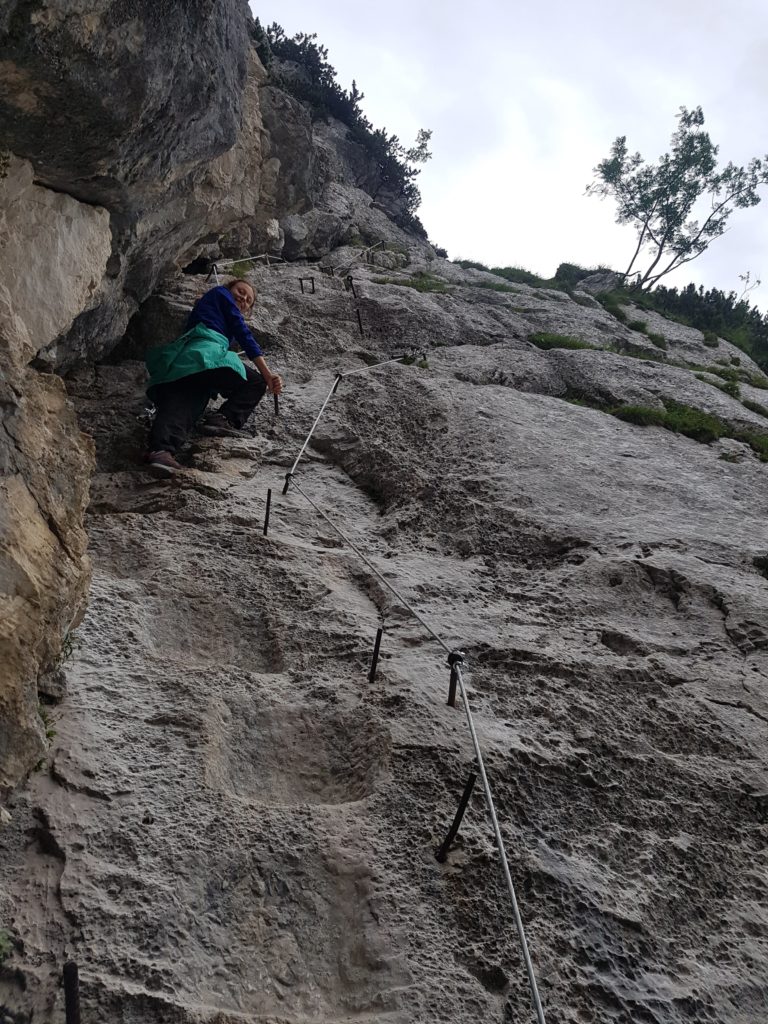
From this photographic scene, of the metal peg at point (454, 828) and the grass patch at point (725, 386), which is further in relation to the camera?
the grass patch at point (725, 386)

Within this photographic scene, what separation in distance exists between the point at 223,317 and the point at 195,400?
1.00m

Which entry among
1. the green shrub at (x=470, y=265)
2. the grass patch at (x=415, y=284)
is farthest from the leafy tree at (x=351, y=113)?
the grass patch at (x=415, y=284)

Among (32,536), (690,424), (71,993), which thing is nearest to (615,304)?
(690,424)

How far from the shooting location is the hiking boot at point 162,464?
249 inches

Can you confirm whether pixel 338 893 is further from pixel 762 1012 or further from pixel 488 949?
pixel 762 1012

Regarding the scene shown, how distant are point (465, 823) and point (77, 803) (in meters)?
1.73

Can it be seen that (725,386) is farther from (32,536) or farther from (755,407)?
(32,536)

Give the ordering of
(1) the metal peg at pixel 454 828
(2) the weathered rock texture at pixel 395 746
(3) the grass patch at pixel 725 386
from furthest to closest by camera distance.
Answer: (3) the grass patch at pixel 725 386 < (1) the metal peg at pixel 454 828 < (2) the weathered rock texture at pixel 395 746

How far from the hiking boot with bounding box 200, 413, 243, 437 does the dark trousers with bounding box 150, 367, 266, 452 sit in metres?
0.05

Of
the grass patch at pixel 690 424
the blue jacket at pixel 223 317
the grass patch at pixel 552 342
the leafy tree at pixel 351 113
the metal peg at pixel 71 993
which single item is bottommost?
the metal peg at pixel 71 993

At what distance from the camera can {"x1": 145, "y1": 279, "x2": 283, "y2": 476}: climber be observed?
6.78 m

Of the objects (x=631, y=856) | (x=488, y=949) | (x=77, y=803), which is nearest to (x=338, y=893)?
(x=488, y=949)

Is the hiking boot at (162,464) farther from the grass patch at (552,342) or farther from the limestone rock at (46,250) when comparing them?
the grass patch at (552,342)

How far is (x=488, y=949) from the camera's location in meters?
3.02
